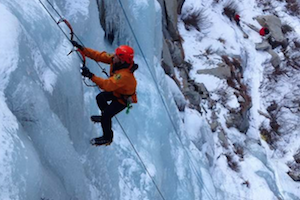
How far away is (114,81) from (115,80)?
0.01 m

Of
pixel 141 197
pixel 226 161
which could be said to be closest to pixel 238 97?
pixel 226 161

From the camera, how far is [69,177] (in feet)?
7.57

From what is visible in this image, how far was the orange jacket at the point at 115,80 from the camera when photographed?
247cm

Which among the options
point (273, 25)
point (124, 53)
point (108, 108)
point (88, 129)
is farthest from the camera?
point (273, 25)

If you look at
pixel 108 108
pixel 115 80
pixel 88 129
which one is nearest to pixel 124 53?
pixel 115 80

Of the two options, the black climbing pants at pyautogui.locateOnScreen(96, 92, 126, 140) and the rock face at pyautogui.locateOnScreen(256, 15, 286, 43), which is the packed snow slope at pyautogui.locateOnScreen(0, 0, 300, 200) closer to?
the black climbing pants at pyautogui.locateOnScreen(96, 92, 126, 140)

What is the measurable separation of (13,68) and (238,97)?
Answer: 6.66 m

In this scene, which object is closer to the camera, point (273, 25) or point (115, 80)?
point (115, 80)

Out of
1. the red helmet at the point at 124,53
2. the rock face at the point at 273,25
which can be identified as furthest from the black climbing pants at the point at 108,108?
the rock face at the point at 273,25

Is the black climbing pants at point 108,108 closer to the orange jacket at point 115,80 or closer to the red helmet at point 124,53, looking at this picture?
the orange jacket at point 115,80

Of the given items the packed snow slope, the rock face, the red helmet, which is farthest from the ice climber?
the rock face

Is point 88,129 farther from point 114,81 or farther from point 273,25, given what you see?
point 273,25

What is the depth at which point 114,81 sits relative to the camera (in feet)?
8.18

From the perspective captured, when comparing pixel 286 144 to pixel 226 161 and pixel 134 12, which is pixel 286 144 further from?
pixel 134 12
